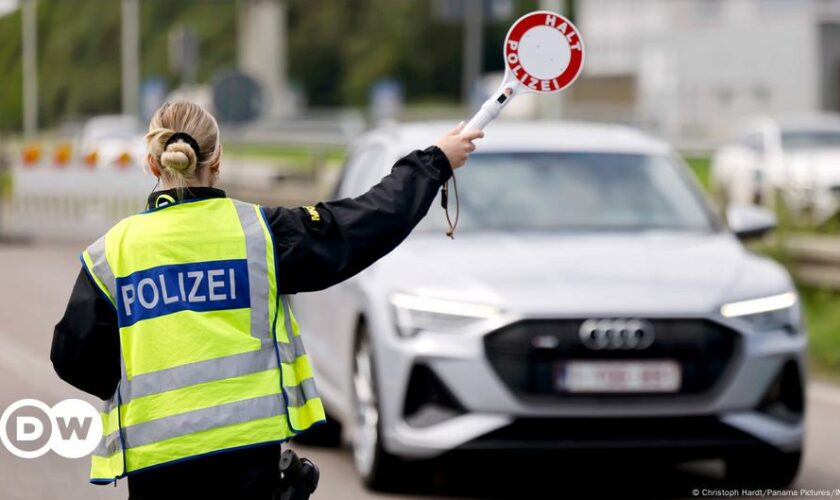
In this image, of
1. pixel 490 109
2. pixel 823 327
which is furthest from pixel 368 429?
pixel 823 327

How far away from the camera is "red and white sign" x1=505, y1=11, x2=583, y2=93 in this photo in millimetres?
4395

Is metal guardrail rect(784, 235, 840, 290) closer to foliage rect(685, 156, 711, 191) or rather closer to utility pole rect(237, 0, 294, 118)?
foliage rect(685, 156, 711, 191)

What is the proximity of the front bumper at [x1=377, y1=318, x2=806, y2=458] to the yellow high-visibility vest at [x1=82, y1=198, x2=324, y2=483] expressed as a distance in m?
3.27

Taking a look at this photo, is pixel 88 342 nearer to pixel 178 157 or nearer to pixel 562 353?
pixel 178 157

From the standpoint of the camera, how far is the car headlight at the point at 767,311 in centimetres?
762

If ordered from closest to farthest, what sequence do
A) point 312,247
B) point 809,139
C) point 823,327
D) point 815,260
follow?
point 312,247 → point 823,327 → point 815,260 → point 809,139

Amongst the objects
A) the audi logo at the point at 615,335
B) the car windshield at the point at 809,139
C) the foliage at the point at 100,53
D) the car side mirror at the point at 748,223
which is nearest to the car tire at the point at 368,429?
the audi logo at the point at 615,335

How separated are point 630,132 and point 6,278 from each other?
35.8ft

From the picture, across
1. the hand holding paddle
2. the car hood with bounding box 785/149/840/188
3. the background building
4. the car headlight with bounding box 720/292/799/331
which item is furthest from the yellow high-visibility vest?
the background building

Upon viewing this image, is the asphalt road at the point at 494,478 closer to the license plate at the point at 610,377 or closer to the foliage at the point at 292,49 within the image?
the license plate at the point at 610,377

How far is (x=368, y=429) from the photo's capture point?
25.9 ft

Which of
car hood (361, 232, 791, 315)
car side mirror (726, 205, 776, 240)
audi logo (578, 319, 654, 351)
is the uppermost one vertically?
car side mirror (726, 205, 776, 240)

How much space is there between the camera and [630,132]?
380 inches

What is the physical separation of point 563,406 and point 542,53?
10.2 ft
